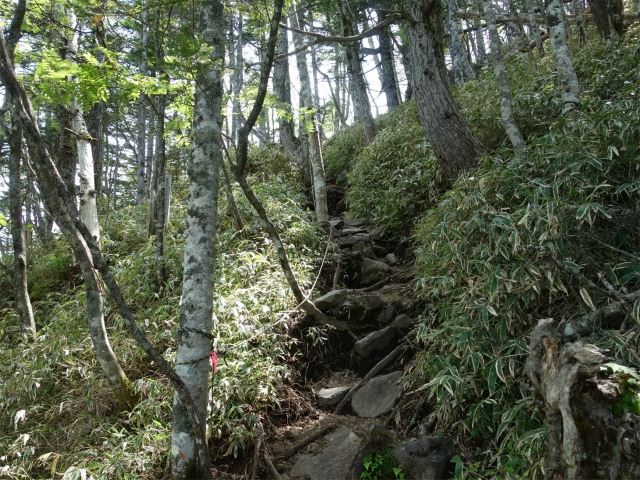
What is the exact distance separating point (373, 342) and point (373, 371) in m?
0.34

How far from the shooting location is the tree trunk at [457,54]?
976 centimetres

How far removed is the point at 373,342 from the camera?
4.11 meters

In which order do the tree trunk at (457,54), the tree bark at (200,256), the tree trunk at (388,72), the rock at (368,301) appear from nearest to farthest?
the tree bark at (200,256), the rock at (368,301), the tree trunk at (457,54), the tree trunk at (388,72)

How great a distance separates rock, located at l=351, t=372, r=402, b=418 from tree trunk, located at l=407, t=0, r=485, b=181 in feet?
9.72

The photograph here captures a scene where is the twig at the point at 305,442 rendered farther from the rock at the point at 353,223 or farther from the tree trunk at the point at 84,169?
the rock at the point at 353,223

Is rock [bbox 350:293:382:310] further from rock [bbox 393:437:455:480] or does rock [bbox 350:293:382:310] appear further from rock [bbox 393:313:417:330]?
rock [bbox 393:437:455:480]

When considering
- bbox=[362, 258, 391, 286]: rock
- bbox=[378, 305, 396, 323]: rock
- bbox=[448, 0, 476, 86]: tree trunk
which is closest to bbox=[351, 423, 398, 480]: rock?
bbox=[378, 305, 396, 323]: rock

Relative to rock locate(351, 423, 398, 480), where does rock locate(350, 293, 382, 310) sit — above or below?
above

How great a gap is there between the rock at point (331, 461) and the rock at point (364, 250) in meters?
3.05

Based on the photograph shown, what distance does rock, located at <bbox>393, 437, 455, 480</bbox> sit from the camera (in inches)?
94.7

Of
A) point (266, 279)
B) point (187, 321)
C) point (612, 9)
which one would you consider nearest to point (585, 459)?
point (187, 321)

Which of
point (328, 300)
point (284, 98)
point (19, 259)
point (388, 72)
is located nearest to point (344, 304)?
point (328, 300)

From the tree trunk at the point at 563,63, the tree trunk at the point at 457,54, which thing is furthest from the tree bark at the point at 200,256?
the tree trunk at the point at 457,54

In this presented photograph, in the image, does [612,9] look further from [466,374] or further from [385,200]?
[466,374]
